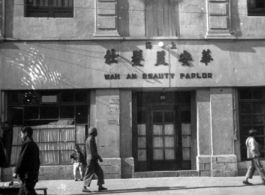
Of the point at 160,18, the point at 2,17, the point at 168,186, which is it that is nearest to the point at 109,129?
the point at 168,186

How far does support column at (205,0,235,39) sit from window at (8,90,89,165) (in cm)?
508

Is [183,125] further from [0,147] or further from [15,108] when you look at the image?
[0,147]

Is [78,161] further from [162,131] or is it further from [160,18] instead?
[160,18]

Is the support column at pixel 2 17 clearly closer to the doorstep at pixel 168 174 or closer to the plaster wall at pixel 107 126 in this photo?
the plaster wall at pixel 107 126

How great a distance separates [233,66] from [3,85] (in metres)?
8.03

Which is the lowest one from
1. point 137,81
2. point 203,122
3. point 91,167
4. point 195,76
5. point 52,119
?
point 91,167

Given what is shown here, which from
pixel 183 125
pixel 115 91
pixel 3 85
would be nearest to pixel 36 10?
pixel 3 85

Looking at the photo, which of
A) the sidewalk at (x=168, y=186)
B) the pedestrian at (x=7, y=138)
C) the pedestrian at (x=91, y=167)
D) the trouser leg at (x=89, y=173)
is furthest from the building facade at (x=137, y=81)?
the trouser leg at (x=89, y=173)

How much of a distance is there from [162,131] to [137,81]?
2.08 metres

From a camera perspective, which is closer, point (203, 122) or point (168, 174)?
point (168, 174)

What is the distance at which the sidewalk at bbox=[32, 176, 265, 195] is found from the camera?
10875 millimetres

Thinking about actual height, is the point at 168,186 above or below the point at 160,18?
below

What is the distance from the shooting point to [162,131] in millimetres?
14109

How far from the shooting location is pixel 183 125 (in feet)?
46.5
